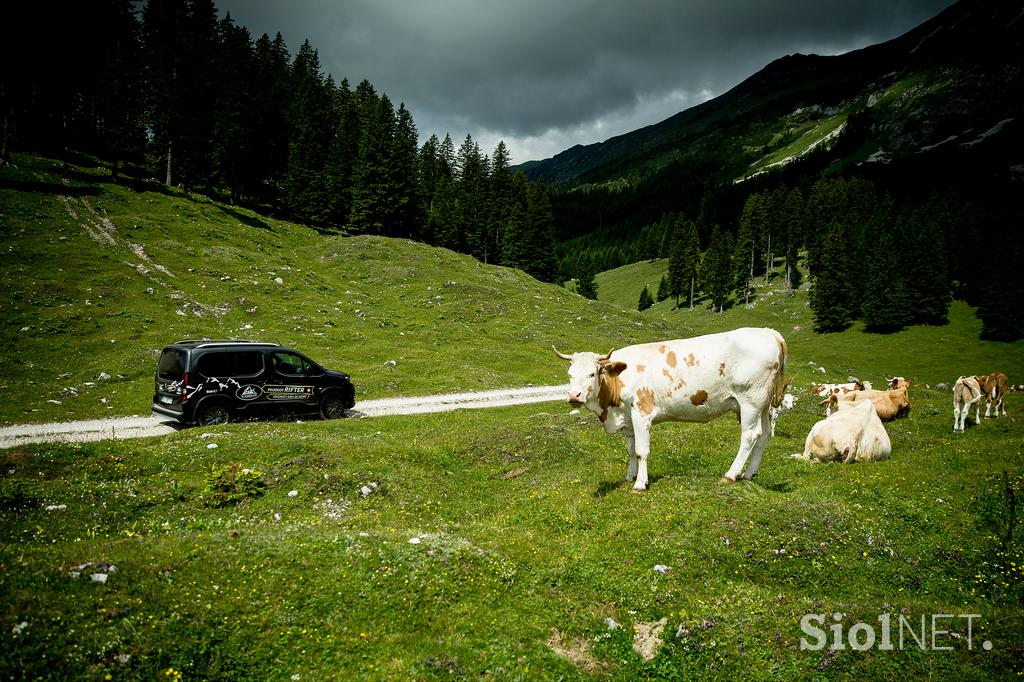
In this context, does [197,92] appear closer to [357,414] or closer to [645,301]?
[357,414]

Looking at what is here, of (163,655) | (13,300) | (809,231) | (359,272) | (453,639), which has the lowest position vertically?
(453,639)

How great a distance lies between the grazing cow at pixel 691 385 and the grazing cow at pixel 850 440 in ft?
12.7

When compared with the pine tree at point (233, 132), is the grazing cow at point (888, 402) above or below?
below

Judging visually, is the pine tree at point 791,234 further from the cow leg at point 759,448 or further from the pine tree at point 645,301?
the cow leg at point 759,448

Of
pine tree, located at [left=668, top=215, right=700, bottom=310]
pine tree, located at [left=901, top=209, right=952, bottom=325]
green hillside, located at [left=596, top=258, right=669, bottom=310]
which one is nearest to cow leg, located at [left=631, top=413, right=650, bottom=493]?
pine tree, located at [left=901, top=209, right=952, bottom=325]

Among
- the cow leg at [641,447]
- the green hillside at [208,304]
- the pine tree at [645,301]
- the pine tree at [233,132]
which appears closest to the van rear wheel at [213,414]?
the green hillside at [208,304]

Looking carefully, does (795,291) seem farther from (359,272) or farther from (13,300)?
(13,300)

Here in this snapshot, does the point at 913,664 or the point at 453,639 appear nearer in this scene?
the point at 913,664

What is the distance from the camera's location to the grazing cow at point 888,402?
69.3 ft

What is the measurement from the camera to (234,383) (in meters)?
19.6

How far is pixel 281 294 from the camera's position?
4353cm

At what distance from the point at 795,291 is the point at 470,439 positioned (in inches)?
4596

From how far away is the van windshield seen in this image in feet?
61.1

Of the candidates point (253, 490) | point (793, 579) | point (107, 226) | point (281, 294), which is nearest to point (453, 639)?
point (793, 579)
